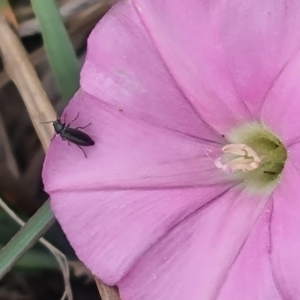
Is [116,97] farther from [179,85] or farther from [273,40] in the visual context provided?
[273,40]

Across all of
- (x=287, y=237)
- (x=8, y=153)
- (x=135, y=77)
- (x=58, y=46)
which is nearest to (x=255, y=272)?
(x=287, y=237)

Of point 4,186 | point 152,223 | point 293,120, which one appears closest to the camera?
point 293,120

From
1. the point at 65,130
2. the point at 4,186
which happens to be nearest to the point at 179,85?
the point at 65,130

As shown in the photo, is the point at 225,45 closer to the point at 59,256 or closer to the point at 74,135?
the point at 74,135

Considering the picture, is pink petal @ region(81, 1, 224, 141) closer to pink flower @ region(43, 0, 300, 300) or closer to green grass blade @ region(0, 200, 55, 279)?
pink flower @ region(43, 0, 300, 300)

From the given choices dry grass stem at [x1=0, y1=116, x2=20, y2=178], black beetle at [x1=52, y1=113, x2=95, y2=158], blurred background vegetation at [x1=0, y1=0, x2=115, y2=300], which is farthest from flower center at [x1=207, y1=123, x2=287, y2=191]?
dry grass stem at [x1=0, y1=116, x2=20, y2=178]

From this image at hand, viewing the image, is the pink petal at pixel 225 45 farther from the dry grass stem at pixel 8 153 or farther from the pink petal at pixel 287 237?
the dry grass stem at pixel 8 153

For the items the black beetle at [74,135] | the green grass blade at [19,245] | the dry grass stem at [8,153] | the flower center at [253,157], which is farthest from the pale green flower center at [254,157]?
the dry grass stem at [8,153]
